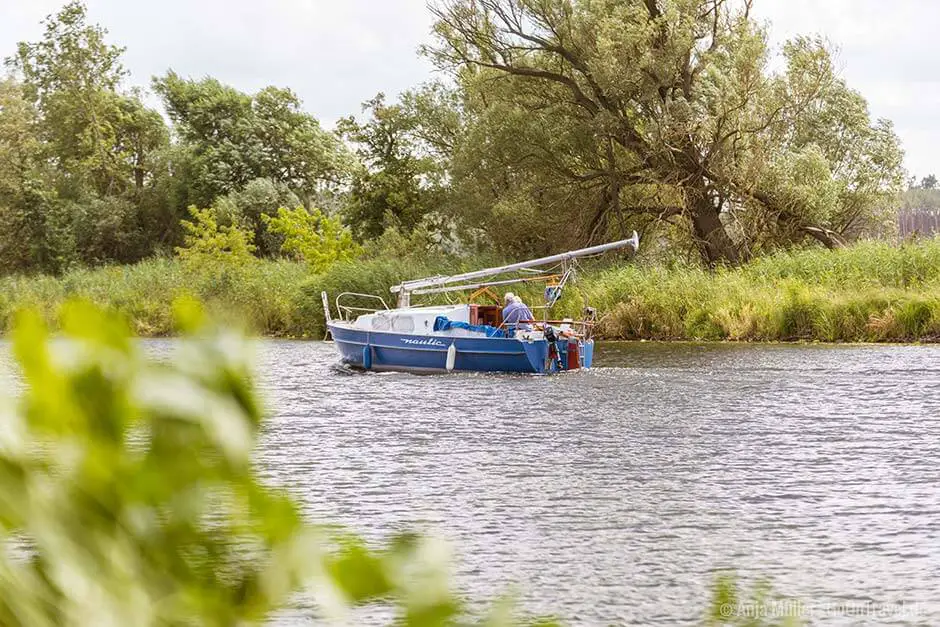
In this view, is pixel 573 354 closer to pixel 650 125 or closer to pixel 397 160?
pixel 650 125

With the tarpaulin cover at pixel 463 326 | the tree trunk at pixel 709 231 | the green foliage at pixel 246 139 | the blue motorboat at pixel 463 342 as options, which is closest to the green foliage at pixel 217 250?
the green foliage at pixel 246 139

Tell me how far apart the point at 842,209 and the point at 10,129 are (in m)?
43.5

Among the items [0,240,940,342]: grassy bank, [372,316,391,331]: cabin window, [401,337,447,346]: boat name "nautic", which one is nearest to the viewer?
[401,337,447,346]: boat name "nautic"

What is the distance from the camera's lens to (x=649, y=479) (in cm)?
1197

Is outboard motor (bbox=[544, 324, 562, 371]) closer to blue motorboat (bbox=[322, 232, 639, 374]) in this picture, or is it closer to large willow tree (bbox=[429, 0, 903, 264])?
blue motorboat (bbox=[322, 232, 639, 374])

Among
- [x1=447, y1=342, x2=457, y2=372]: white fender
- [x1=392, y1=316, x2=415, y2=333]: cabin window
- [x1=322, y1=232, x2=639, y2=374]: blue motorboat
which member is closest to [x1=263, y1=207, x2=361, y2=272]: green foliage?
[x1=322, y1=232, x2=639, y2=374]: blue motorboat

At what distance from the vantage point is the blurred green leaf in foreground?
0.63 metres

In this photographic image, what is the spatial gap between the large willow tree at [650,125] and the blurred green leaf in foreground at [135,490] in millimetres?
33888

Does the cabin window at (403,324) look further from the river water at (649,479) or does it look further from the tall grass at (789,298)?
the tall grass at (789,298)

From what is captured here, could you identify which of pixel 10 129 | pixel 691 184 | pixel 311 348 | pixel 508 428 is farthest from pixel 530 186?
pixel 10 129

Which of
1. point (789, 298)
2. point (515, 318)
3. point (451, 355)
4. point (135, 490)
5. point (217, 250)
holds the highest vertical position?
point (217, 250)

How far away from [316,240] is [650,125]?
18.0 m

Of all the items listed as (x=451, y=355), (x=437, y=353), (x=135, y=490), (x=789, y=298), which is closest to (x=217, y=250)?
(x=437, y=353)

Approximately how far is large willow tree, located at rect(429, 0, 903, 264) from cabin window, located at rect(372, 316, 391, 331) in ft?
38.4
